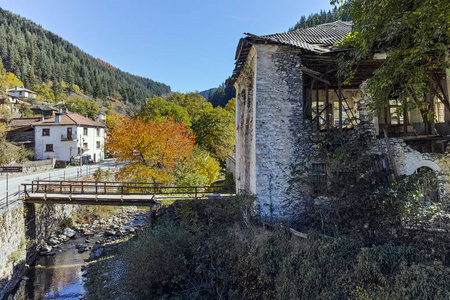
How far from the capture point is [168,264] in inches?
363

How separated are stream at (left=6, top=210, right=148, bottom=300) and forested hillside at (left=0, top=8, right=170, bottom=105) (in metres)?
75.8

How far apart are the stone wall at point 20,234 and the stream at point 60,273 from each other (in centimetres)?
51

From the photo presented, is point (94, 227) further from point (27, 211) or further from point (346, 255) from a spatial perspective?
point (346, 255)

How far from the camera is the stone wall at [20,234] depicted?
11820mm

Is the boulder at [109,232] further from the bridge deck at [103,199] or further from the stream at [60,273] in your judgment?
the bridge deck at [103,199]

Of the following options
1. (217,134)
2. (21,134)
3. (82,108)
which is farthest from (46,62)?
(217,134)

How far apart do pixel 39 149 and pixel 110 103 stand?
5984 centimetres

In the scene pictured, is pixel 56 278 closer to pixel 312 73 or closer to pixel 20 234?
pixel 20 234

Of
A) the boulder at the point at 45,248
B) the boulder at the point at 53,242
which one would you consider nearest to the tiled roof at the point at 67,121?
the boulder at the point at 53,242

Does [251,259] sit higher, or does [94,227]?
[251,259]

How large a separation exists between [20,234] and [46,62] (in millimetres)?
92903

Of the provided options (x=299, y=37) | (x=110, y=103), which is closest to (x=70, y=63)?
(x=110, y=103)

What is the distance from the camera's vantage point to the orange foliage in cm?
1639

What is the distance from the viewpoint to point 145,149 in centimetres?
1658
